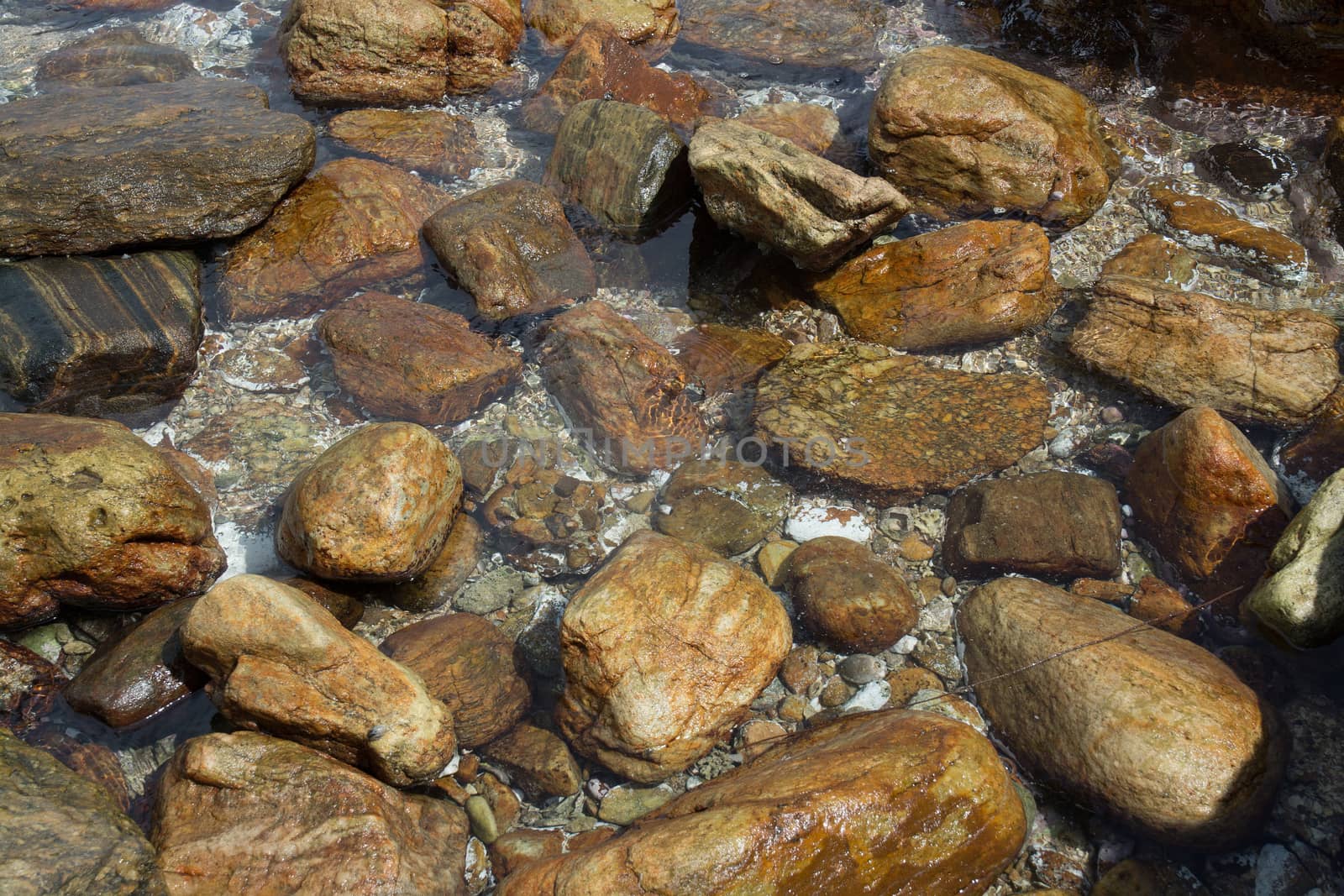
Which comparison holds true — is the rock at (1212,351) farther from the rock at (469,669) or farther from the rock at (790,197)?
the rock at (469,669)

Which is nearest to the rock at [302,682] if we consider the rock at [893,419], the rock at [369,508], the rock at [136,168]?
the rock at [369,508]

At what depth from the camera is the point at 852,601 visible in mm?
4281

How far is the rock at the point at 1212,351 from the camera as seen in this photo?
4750 millimetres

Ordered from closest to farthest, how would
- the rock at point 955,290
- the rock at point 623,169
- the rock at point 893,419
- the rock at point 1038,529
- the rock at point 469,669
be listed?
the rock at point 469,669
the rock at point 1038,529
the rock at point 893,419
the rock at point 955,290
the rock at point 623,169

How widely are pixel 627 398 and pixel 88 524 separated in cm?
275

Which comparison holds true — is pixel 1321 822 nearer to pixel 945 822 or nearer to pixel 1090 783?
pixel 1090 783

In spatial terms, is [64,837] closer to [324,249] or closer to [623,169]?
[324,249]

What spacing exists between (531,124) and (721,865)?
234 inches

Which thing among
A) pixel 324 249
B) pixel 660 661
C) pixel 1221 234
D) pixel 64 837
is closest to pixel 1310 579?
pixel 660 661

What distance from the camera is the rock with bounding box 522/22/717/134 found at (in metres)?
7.07

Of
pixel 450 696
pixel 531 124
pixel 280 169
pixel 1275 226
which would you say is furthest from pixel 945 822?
pixel 531 124

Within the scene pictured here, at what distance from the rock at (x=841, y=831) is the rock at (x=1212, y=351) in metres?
2.65

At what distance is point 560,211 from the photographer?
5.96 m

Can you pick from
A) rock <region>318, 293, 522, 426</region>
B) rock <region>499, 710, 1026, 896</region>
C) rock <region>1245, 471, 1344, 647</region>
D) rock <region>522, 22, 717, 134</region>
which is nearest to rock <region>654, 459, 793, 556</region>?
rock <region>318, 293, 522, 426</region>
